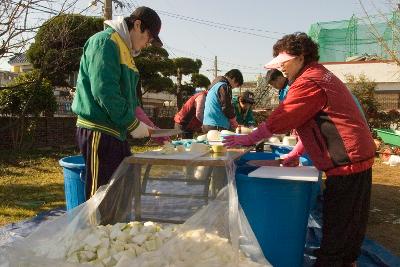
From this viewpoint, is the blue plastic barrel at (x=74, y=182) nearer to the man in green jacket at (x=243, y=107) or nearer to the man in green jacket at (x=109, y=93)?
the man in green jacket at (x=109, y=93)

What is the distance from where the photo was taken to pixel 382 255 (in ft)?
10.5

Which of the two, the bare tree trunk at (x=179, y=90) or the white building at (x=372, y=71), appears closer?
the white building at (x=372, y=71)

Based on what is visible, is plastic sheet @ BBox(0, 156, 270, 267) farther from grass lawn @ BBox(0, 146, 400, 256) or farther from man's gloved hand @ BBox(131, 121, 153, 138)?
grass lawn @ BBox(0, 146, 400, 256)

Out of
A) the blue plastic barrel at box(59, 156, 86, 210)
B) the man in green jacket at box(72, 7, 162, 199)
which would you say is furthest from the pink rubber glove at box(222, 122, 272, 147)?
the blue plastic barrel at box(59, 156, 86, 210)

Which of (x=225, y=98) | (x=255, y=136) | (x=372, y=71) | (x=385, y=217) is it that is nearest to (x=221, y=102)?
(x=225, y=98)

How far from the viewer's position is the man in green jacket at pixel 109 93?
2.29m

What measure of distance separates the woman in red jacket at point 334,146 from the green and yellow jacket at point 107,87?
83 centimetres

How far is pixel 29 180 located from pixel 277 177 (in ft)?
16.3

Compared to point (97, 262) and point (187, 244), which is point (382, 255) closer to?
point (187, 244)

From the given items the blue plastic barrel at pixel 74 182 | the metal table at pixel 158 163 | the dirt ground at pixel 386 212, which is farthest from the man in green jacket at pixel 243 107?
the metal table at pixel 158 163

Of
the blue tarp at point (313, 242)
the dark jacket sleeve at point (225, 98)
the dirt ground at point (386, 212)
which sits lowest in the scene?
the dirt ground at point (386, 212)

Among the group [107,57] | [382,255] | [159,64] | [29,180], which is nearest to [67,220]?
[107,57]

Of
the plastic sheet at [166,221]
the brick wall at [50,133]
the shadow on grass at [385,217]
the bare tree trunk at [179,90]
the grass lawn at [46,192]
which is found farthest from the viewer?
the bare tree trunk at [179,90]

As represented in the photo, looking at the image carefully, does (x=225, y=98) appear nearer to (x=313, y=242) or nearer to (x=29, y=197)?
(x=313, y=242)
